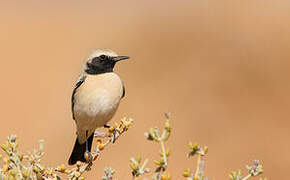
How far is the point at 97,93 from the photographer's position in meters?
6.10

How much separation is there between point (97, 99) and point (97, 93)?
0.08 meters

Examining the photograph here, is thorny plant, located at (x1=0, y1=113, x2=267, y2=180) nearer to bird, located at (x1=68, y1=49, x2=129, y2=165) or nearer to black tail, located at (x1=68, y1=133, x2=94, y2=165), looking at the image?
bird, located at (x1=68, y1=49, x2=129, y2=165)

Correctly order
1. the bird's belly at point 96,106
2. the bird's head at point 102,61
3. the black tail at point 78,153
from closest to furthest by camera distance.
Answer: the bird's belly at point 96,106
the bird's head at point 102,61
the black tail at point 78,153

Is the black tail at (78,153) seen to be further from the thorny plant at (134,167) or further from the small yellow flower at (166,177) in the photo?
the small yellow flower at (166,177)

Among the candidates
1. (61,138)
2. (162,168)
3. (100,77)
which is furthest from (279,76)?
(162,168)

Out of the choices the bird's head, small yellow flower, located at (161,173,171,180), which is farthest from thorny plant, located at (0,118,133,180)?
the bird's head

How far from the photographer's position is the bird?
19.8 ft

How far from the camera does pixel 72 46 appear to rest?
19.2 metres

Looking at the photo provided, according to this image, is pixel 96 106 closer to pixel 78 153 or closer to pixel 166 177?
pixel 78 153

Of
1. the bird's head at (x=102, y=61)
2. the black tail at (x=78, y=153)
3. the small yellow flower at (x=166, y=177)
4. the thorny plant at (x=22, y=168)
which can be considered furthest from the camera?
the black tail at (x=78, y=153)

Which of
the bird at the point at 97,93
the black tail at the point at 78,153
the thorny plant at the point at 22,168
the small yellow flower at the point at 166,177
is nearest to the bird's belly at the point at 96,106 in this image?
the bird at the point at 97,93

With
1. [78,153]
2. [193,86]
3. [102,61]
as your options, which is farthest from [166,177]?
[193,86]

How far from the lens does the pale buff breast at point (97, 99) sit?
237 inches

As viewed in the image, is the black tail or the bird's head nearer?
the bird's head
